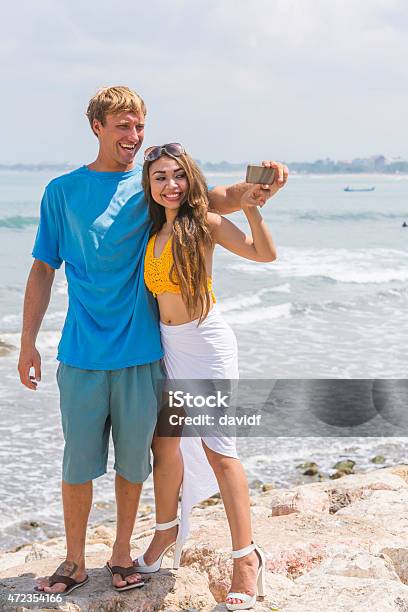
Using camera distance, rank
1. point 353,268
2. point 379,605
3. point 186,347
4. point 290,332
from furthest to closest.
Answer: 1. point 353,268
2. point 290,332
3. point 186,347
4. point 379,605

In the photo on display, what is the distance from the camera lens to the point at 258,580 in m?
3.68

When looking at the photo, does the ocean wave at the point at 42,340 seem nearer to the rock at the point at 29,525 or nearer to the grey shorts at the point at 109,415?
the rock at the point at 29,525

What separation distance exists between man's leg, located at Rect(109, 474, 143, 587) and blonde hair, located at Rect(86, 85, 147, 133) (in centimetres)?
153

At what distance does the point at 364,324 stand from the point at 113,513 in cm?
901

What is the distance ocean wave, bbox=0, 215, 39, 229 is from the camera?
111 feet

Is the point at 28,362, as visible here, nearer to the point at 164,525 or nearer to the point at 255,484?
the point at 164,525

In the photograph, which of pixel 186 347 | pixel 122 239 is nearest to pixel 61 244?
pixel 122 239

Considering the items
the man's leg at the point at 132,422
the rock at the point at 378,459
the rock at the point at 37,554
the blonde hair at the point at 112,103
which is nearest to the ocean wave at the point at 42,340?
the rock at the point at 378,459

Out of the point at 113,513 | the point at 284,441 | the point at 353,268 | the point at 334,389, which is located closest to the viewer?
the point at 113,513

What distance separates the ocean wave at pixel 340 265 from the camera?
22453 mm

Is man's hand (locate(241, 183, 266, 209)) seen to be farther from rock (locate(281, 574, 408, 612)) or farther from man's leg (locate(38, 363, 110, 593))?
rock (locate(281, 574, 408, 612))

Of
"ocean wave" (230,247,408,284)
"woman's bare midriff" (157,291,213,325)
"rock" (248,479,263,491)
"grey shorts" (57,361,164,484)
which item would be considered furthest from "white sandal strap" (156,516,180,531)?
"ocean wave" (230,247,408,284)

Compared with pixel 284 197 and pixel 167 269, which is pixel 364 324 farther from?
pixel 284 197

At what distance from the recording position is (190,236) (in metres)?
3.48
